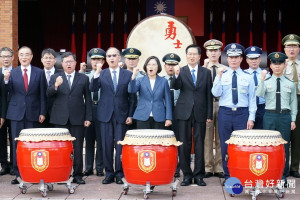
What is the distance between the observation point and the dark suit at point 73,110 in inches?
279

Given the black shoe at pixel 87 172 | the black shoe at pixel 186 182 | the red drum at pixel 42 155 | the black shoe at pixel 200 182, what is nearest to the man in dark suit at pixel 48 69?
the black shoe at pixel 87 172

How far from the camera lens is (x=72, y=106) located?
23.2 feet

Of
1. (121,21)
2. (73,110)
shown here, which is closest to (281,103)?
(73,110)

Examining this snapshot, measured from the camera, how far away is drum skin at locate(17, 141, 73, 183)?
6266 millimetres

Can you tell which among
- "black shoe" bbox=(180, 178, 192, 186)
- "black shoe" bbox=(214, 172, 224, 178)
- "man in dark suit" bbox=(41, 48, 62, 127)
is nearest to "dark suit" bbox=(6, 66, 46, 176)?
"man in dark suit" bbox=(41, 48, 62, 127)

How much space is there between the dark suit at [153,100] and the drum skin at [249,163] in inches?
45.5

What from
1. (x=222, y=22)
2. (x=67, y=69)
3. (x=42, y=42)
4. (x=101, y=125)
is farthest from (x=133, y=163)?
(x=42, y=42)

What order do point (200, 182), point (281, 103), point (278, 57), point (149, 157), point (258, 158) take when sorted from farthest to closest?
point (200, 182) < point (281, 103) < point (278, 57) < point (149, 157) < point (258, 158)

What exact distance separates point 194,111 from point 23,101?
216cm

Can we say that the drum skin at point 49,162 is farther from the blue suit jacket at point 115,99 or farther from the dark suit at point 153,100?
the dark suit at point 153,100

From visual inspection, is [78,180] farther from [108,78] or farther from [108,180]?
[108,78]

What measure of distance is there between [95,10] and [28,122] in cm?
679

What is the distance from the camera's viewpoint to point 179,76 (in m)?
6.91

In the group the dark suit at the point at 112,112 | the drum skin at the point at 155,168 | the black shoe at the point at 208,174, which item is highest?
the dark suit at the point at 112,112
